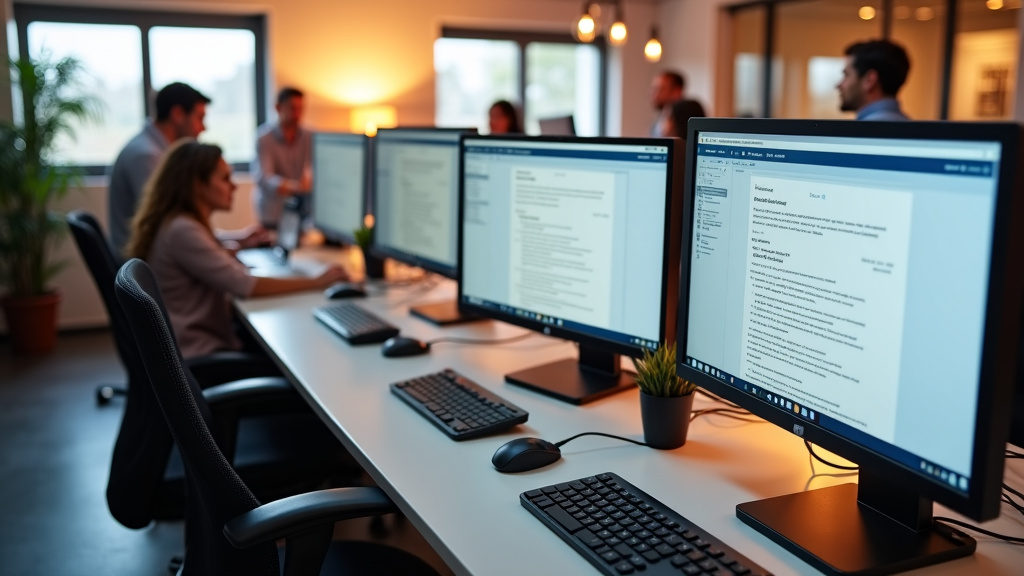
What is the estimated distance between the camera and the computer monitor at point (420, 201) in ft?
8.33

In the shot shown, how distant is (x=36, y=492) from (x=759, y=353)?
2.97m

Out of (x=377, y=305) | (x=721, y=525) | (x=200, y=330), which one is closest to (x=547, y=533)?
(x=721, y=525)

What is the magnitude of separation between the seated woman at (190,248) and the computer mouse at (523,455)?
1.56 meters

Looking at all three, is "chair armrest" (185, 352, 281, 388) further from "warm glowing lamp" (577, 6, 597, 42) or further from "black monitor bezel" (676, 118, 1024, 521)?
"warm glowing lamp" (577, 6, 597, 42)

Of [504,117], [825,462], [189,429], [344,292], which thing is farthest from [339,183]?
[825,462]

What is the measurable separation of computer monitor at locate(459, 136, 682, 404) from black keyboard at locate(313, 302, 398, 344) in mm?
288

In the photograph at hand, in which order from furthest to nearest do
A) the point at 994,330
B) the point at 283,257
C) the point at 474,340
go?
the point at 283,257 → the point at 474,340 → the point at 994,330

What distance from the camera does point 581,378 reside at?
1.92m

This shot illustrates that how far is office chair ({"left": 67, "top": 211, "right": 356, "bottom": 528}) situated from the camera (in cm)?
195

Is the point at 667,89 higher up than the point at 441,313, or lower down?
higher up

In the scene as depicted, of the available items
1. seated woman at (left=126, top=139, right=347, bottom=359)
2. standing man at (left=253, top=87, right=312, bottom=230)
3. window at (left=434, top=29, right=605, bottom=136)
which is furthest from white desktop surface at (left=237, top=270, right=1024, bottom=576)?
window at (left=434, top=29, right=605, bottom=136)

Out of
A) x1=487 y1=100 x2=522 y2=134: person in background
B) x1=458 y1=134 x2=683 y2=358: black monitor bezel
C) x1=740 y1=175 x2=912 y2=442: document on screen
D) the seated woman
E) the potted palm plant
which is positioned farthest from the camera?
x1=487 y1=100 x2=522 y2=134: person in background

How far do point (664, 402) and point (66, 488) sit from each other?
2.68m

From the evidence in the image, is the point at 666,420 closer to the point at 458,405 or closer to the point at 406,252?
the point at 458,405
